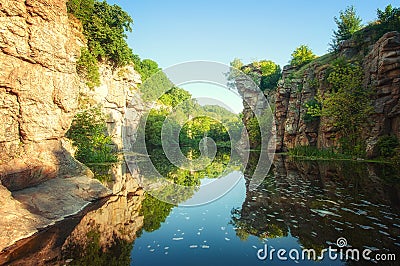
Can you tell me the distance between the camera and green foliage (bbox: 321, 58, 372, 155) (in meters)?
22.5

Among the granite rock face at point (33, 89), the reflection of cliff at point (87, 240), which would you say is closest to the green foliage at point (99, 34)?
the granite rock face at point (33, 89)

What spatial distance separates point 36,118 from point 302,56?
42.9m

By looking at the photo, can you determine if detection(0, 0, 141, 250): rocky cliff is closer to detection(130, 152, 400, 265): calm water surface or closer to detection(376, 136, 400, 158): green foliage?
detection(130, 152, 400, 265): calm water surface

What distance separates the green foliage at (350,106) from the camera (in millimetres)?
22484

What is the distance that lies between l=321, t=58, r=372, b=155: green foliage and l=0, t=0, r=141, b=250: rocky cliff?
22112 mm

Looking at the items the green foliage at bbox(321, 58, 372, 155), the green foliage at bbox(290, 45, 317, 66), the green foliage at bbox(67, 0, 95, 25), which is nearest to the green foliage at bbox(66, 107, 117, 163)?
the green foliage at bbox(67, 0, 95, 25)

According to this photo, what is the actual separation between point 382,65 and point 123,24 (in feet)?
85.2

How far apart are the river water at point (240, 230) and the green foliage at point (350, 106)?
14492 mm

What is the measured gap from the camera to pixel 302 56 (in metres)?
43.0

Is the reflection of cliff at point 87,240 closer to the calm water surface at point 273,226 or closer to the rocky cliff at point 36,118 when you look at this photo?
the calm water surface at point 273,226

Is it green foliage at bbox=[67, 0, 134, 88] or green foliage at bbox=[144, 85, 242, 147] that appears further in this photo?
green foliage at bbox=[144, 85, 242, 147]

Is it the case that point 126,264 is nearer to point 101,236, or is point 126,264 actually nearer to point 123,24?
point 101,236

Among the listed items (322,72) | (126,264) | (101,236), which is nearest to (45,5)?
(101,236)

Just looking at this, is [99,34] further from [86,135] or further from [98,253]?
[98,253]
